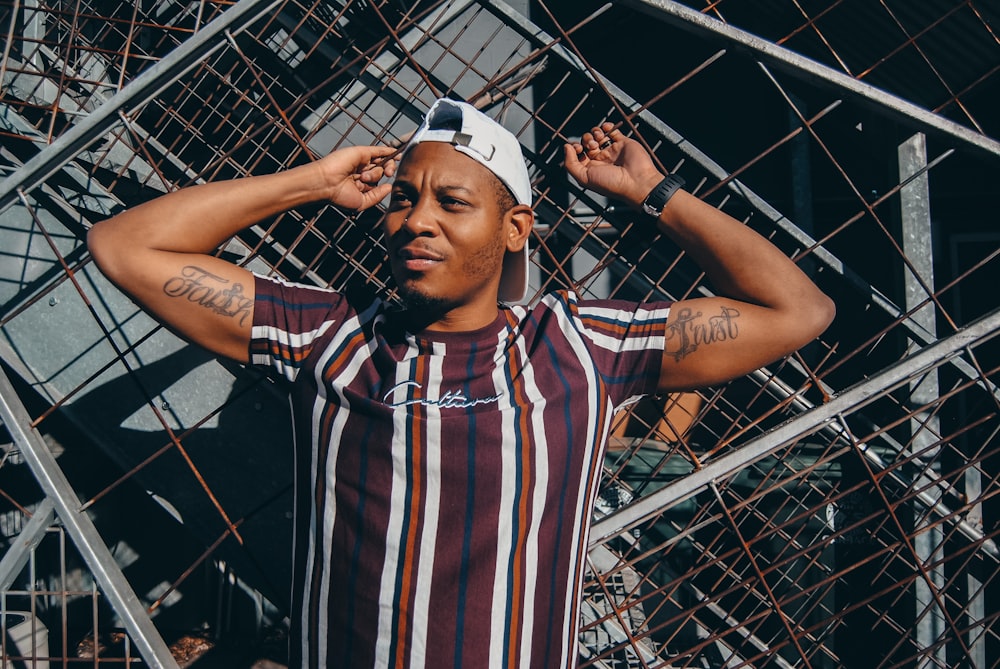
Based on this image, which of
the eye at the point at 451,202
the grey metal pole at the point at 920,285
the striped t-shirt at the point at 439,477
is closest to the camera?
the striped t-shirt at the point at 439,477

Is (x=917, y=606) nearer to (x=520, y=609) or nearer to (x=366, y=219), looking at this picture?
(x=520, y=609)

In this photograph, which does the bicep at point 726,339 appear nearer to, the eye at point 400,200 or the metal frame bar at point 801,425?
the metal frame bar at point 801,425

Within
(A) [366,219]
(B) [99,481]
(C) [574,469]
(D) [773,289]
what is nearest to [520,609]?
→ (C) [574,469]

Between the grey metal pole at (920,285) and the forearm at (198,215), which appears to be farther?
the grey metal pole at (920,285)

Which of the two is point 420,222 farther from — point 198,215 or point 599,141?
point 599,141

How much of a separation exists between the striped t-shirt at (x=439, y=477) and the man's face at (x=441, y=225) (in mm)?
207

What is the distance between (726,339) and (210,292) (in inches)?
69.0

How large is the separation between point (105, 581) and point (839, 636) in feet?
14.6

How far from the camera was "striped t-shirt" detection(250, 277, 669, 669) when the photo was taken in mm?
1898

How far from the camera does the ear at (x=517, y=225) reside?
2168 mm

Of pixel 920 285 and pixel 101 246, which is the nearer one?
pixel 101 246

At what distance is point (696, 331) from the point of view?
6.88ft

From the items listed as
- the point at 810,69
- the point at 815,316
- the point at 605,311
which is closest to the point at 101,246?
the point at 605,311

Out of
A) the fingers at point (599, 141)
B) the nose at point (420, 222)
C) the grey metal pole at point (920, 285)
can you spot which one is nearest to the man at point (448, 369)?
the nose at point (420, 222)
